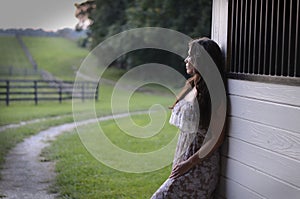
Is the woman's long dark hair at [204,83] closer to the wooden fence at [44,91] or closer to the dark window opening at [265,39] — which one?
the dark window opening at [265,39]

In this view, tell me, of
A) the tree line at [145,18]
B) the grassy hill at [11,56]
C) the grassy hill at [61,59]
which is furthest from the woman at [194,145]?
the grassy hill at [61,59]

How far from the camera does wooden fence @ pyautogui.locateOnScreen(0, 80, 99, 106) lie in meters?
8.63

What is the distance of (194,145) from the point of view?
6.18 feet

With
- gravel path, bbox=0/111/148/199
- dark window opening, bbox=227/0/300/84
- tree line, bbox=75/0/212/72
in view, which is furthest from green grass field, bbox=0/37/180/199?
dark window opening, bbox=227/0/300/84

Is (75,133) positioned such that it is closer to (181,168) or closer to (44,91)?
(44,91)

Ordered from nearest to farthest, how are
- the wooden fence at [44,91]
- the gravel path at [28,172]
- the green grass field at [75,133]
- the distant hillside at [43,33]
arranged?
the gravel path at [28,172] → the green grass field at [75,133] → the distant hillside at [43,33] → the wooden fence at [44,91]

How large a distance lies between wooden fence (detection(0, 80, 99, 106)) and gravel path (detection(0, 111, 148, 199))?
9.30ft

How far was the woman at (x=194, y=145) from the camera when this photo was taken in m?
1.85

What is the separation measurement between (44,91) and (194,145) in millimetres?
7792

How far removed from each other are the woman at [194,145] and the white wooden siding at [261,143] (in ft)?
0.30

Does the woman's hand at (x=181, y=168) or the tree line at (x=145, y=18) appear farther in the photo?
the tree line at (x=145, y=18)

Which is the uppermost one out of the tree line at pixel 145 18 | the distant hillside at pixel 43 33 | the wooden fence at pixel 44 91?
the tree line at pixel 145 18

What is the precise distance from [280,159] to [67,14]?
7337 mm

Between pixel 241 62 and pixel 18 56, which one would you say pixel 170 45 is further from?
pixel 241 62
